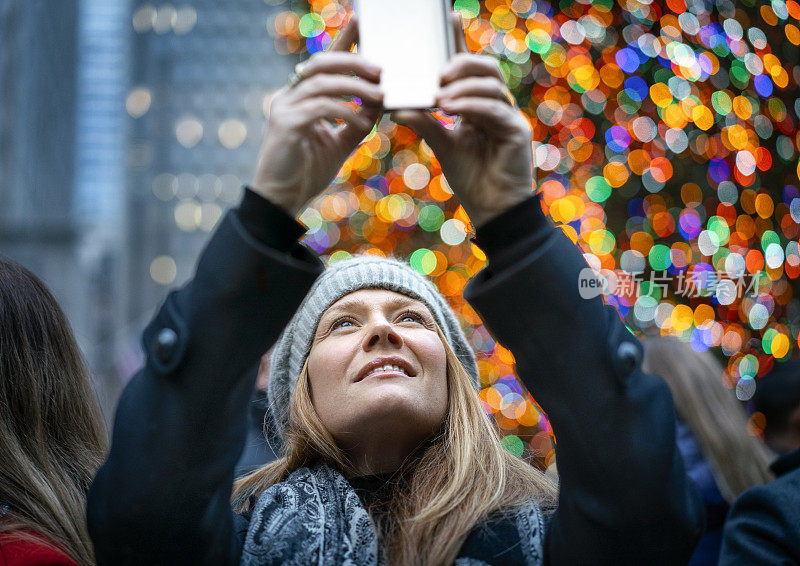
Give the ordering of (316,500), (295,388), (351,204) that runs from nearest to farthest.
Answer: (316,500), (295,388), (351,204)

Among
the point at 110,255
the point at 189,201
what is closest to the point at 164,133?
the point at 189,201

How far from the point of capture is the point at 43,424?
2.15 metres

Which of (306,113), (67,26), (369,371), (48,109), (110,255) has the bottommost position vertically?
(110,255)

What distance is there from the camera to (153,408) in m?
1.55

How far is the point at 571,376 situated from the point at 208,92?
81559 millimetres

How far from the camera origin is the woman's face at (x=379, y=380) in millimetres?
2037

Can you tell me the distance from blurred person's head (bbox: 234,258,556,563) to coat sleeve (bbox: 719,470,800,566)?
49cm

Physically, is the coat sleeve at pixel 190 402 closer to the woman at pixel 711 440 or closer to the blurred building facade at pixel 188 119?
the woman at pixel 711 440

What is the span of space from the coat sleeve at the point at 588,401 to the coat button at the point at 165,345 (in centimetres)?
61

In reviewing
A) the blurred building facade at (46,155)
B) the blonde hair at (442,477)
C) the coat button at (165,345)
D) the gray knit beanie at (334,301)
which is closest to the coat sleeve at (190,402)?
the coat button at (165,345)

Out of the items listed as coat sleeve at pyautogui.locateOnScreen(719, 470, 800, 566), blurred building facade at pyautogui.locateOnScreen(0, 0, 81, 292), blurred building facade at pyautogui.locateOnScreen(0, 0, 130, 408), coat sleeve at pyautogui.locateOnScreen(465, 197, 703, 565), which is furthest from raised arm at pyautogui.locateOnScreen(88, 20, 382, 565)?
blurred building facade at pyautogui.locateOnScreen(0, 0, 81, 292)

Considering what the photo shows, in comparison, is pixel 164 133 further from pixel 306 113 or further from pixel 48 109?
pixel 306 113

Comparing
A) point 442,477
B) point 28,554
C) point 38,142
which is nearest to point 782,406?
point 442,477

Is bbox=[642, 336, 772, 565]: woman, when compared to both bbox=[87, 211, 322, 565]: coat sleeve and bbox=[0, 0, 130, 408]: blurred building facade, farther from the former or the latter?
bbox=[0, 0, 130, 408]: blurred building facade
